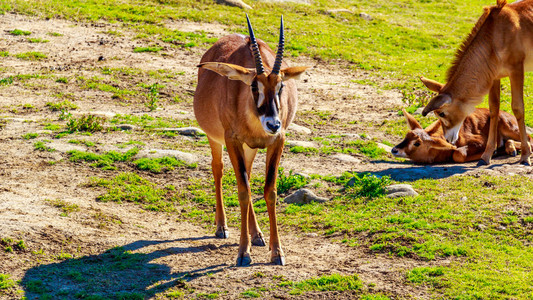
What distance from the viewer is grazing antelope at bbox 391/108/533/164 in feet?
36.4

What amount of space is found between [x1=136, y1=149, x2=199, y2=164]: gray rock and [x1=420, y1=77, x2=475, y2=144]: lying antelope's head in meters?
3.75

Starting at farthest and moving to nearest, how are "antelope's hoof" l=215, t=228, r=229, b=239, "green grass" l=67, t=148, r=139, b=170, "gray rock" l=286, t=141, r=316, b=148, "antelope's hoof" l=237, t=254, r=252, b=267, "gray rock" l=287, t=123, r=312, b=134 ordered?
"gray rock" l=287, t=123, r=312, b=134, "gray rock" l=286, t=141, r=316, b=148, "green grass" l=67, t=148, r=139, b=170, "antelope's hoof" l=215, t=228, r=229, b=239, "antelope's hoof" l=237, t=254, r=252, b=267

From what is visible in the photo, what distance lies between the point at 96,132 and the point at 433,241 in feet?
20.3

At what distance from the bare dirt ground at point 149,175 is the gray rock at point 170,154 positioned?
15 centimetres

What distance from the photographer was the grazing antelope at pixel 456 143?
11109mm

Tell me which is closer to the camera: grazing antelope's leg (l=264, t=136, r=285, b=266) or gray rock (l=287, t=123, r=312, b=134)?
grazing antelope's leg (l=264, t=136, r=285, b=266)

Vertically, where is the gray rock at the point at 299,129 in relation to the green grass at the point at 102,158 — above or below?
above

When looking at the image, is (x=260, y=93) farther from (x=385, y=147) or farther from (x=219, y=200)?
(x=385, y=147)

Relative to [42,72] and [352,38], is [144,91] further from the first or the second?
[352,38]

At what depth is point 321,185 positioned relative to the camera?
32.4ft

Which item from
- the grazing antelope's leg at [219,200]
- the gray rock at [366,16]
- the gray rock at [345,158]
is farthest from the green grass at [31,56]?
the gray rock at [366,16]

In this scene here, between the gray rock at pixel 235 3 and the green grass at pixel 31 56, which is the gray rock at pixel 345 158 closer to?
the green grass at pixel 31 56

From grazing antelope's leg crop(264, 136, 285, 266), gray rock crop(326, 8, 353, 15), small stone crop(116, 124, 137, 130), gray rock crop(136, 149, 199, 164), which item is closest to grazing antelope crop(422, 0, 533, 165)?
gray rock crop(136, 149, 199, 164)

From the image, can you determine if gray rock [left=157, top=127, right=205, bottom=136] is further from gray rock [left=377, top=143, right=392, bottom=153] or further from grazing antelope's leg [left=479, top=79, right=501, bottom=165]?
grazing antelope's leg [left=479, top=79, right=501, bottom=165]
